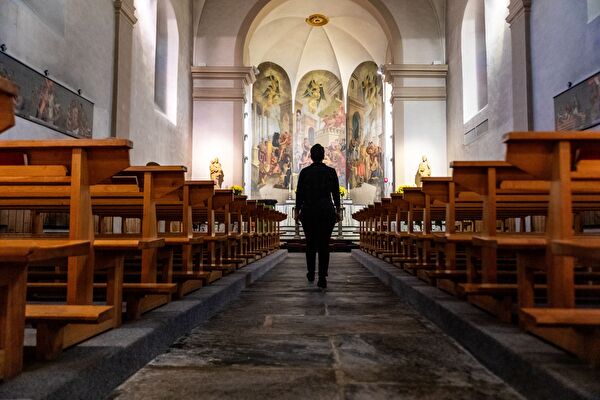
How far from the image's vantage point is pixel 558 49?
7.59 m

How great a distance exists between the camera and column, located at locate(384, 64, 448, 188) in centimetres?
1341

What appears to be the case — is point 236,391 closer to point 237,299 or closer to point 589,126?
point 237,299

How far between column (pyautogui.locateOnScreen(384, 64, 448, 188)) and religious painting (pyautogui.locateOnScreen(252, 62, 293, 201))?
24.4 feet

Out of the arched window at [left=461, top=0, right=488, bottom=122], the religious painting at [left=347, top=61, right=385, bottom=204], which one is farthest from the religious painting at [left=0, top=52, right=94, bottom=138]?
the religious painting at [left=347, top=61, right=385, bottom=204]

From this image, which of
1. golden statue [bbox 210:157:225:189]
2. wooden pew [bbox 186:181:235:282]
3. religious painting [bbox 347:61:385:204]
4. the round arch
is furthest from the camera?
religious painting [bbox 347:61:385:204]

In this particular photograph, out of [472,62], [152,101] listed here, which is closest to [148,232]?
[152,101]

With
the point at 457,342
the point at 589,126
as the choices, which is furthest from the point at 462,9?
the point at 457,342

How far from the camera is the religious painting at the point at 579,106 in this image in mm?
6527

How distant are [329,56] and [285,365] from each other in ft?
63.5

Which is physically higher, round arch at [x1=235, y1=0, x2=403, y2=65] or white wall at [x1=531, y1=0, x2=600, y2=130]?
round arch at [x1=235, y1=0, x2=403, y2=65]

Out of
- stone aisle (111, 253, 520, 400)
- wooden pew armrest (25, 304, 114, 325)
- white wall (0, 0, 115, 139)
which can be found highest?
white wall (0, 0, 115, 139)

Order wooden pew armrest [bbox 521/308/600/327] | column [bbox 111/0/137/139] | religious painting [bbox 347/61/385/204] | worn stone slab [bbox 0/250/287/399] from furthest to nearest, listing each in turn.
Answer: religious painting [bbox 347/61/385/204]
column [bbox 111/0/137/139]
wooden pew armrest [bbox 521/308/600/327]
worn stone slab [bbox 0/250/287/399]

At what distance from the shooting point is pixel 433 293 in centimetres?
357

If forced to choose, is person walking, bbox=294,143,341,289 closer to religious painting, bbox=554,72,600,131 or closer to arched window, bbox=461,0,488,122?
religious painting, bbox=554,72,600,131
